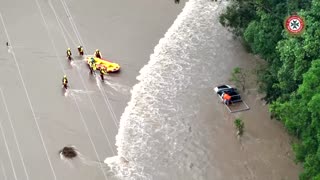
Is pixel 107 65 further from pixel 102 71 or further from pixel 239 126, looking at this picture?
pixel 239 126

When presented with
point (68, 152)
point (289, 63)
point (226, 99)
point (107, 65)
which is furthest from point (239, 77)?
point (68, 152)

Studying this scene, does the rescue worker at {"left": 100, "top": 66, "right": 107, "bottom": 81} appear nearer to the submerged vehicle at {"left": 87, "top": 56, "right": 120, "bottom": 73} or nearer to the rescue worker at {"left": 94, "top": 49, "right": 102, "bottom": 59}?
the submerged vehicle at {"left": 87, "top": 56, "right": 120, "bottom": 73}

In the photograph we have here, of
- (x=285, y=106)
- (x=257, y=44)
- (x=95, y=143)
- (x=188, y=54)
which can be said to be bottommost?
(x=285, y=106)

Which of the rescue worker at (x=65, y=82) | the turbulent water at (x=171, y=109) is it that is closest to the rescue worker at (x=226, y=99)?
the turbulent water at (x=171, y=109)

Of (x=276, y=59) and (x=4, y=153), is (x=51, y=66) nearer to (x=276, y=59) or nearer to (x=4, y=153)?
(x=4, y=153)

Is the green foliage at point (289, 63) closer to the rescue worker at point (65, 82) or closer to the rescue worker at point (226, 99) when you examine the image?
the rescue worker at point (226, 99)

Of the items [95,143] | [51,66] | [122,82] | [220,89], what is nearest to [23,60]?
[51,66]
